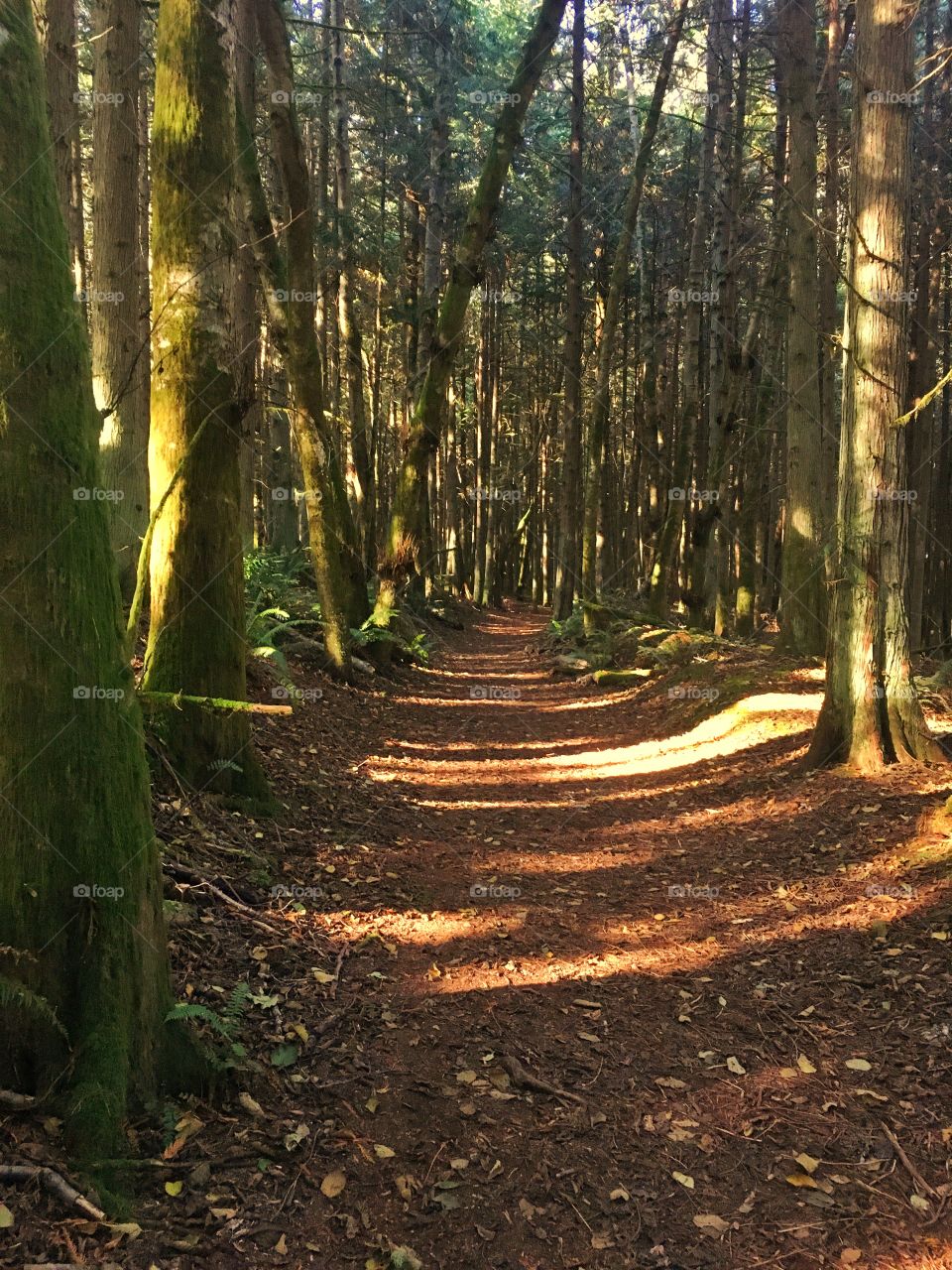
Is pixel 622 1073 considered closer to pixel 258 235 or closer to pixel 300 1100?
pixel 300 1100

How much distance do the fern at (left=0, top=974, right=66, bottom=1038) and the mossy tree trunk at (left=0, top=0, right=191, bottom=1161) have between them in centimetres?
1

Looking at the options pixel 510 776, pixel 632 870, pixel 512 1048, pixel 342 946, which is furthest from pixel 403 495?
pixel 512 1048

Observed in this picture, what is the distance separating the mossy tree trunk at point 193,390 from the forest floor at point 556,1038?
75 cm

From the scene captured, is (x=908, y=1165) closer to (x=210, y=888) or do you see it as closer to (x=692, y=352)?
(x=210, y=888)

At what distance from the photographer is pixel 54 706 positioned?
270 cm

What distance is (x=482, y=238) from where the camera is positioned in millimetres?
11570

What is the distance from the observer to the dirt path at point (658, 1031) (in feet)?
9.09

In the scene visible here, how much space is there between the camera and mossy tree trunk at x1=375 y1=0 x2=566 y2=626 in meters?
10.8

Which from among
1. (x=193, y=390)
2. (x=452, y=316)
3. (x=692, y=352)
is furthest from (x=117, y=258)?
(x=692, y=352)

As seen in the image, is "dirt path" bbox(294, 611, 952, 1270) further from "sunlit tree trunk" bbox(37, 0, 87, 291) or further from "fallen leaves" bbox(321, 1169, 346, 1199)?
"sunlit tree trunk" bbox(37, 0, 87, 291)

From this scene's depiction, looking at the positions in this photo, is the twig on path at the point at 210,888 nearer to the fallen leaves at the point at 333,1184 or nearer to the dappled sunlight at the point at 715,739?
the fallen leaves at the point at 333,1184

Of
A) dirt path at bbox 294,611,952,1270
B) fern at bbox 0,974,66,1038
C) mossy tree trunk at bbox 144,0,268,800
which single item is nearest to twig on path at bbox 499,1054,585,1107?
dirt path at bbox 294,611,952,1270

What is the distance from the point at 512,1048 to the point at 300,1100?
99 centimetres

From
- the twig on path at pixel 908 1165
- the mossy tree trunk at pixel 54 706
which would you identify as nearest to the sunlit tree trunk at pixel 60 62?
the mossy tree trunk at pixel 54 706
